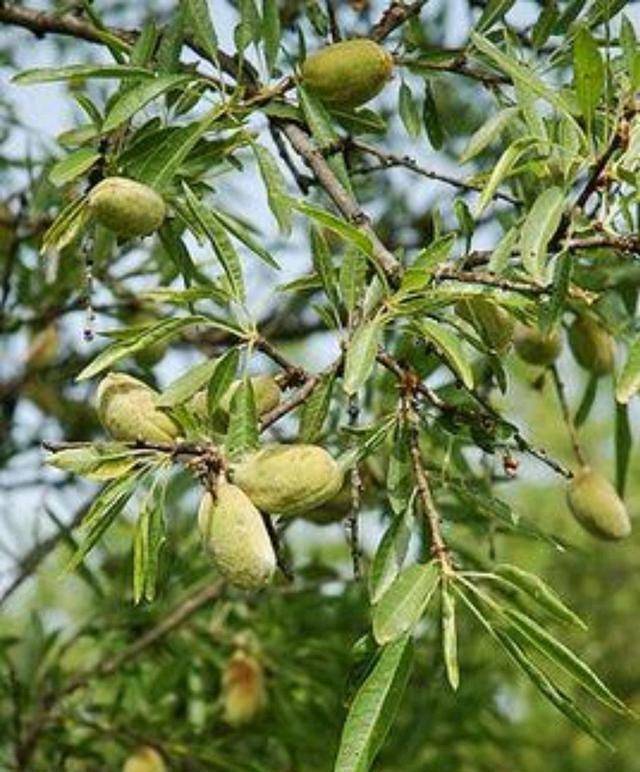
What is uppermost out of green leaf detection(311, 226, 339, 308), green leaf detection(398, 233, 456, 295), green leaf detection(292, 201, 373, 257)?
green leaf detection(292, 201, 373, 257)

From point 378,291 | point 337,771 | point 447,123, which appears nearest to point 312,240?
point 378,291

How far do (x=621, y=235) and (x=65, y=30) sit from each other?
0.48m

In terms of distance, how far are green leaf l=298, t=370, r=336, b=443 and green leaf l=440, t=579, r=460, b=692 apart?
10cm

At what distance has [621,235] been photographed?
84 cm

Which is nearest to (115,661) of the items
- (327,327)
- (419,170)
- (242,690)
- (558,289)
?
(242,690)

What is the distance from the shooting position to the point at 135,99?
892mm

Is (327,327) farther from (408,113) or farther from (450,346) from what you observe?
(450,346)

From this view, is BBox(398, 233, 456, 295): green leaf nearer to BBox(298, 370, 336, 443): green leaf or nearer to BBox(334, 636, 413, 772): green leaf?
BBox(298, 370, 336, 443): green leaf

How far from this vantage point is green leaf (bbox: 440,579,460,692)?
782 millimetres

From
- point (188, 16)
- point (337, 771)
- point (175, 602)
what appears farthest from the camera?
point (175, 602)

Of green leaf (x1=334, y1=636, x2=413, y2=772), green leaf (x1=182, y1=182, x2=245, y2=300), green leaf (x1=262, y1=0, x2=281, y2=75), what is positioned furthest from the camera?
green leaf (x1=262, y1=0, x2=281, y2=75)

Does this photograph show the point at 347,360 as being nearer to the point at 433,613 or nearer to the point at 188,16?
the point at 188,16

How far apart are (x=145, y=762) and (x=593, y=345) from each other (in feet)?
1.84

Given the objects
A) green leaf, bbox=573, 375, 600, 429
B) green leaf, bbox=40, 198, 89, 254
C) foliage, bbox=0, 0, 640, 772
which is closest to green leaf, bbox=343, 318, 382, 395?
foliage, bbox=0, 0, 640, 772
